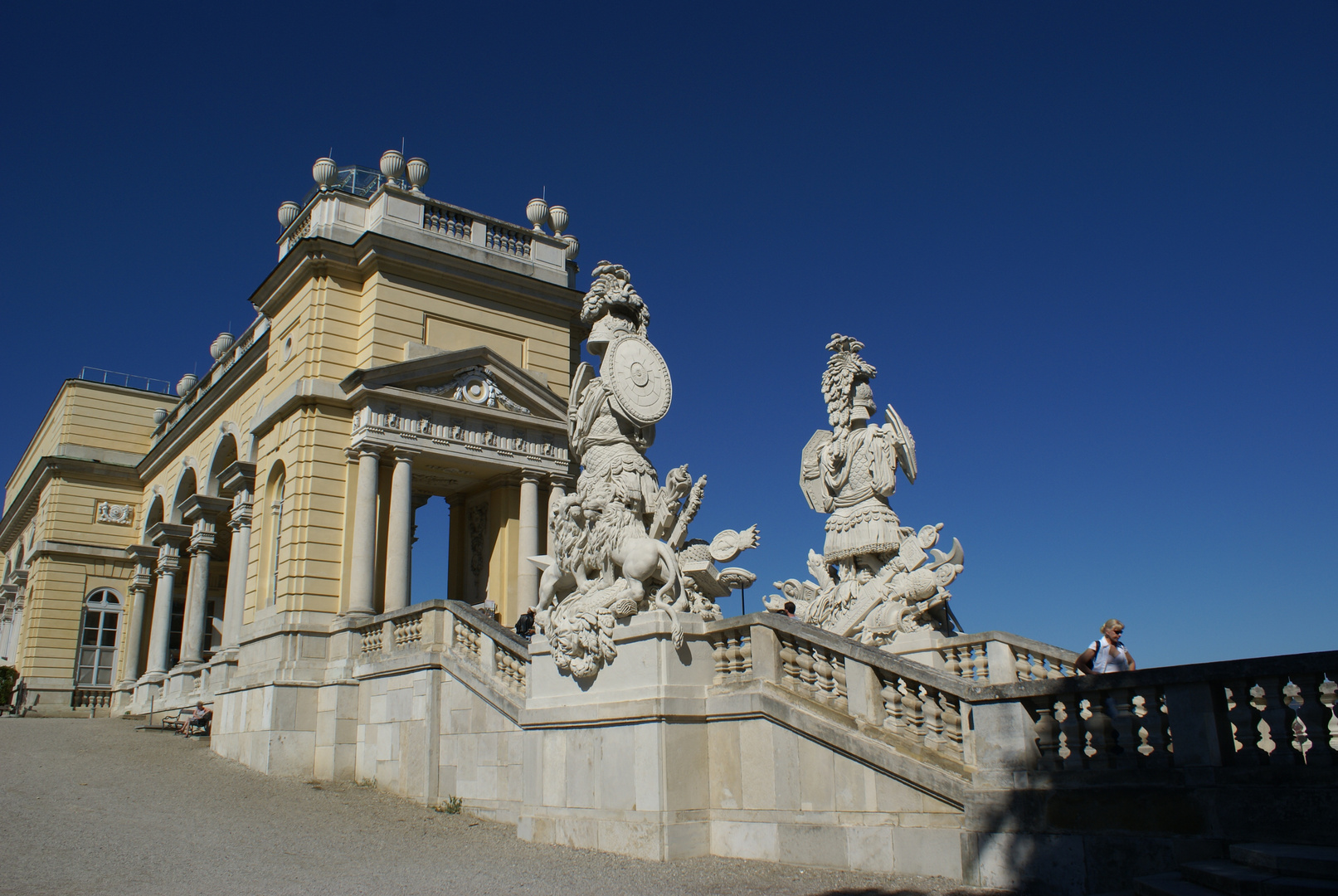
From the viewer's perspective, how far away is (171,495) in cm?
2888

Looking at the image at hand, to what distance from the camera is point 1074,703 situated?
647cm

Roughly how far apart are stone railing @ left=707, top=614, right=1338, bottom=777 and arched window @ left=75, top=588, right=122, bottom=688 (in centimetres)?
2744

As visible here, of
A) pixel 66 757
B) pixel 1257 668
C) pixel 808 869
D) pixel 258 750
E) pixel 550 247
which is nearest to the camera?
pixel 1257 668

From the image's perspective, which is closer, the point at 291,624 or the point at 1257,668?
the point at 1257,668

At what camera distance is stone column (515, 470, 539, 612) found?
19797 mm

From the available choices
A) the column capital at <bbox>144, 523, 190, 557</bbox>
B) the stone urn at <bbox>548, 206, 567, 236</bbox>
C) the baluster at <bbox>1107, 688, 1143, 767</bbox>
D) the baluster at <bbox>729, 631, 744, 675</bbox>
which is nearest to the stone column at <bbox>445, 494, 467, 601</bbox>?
the stone urn at <bbox>548, 206, 567, 236</bbox>

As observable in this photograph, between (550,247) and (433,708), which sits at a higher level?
(550,247)

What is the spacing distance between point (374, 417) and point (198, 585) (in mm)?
10241

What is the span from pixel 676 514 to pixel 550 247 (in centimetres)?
1414

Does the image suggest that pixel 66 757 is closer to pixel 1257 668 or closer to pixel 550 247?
pixel 550 247

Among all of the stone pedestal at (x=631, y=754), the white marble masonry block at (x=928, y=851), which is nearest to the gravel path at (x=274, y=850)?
the white marble masonry block at (x=928, y=851)

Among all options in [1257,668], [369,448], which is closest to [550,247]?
[369,448]

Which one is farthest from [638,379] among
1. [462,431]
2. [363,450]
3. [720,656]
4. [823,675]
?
[462,431]

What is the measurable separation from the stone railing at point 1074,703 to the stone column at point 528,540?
1125 centimetres
